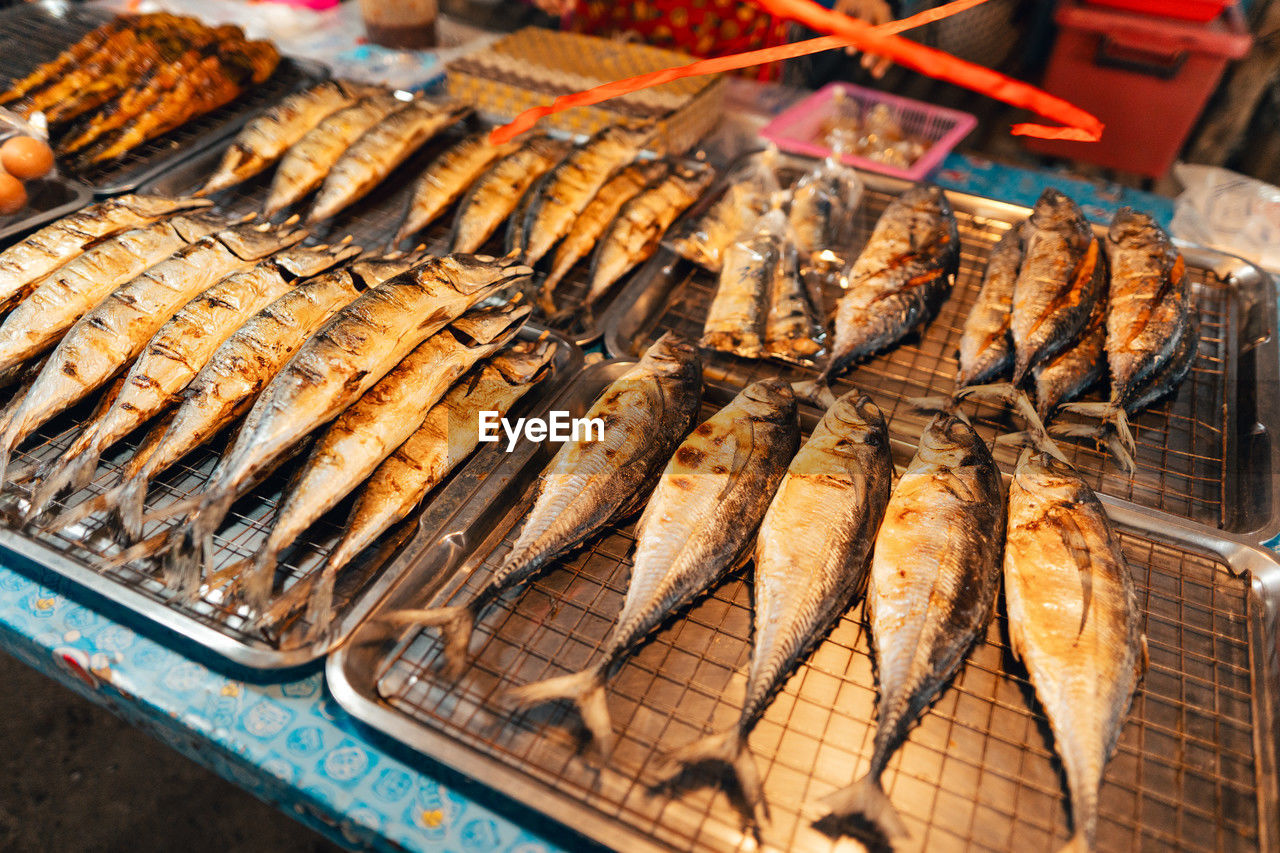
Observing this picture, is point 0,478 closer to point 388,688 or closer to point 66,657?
point 66,657

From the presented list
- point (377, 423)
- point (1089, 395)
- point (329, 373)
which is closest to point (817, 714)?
point (377, 423)

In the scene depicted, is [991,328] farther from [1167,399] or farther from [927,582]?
[927,582]

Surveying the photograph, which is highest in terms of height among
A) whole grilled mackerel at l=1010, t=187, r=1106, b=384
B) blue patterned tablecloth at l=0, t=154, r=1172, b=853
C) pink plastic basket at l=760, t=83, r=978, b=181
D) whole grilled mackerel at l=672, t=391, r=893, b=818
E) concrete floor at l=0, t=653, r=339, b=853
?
pink plastic basket at l=760, t=83, r=978, b=181

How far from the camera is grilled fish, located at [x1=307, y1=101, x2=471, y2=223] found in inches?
132

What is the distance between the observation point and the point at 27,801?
3107mm

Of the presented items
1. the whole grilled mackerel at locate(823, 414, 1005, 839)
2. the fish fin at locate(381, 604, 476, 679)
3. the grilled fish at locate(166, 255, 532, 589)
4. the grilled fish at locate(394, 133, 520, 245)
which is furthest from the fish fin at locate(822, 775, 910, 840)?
the grilled fish at locate(394, 133, 520, 245)

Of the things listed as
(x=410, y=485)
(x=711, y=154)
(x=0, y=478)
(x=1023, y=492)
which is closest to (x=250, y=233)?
(x=0, y=478)

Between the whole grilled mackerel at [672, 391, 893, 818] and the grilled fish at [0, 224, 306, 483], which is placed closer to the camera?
the whole grilled mackerel at [672, 391, 893, 818]

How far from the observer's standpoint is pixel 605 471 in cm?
218

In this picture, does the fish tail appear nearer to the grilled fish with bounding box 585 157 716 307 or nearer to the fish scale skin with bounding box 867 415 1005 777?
the fish scale skin with bounding box 867 415 1005 777

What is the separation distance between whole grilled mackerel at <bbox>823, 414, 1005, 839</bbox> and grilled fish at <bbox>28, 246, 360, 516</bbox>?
2.21m

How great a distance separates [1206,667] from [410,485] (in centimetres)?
223

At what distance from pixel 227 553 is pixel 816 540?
166 cm

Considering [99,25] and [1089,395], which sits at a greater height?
[99,25]
